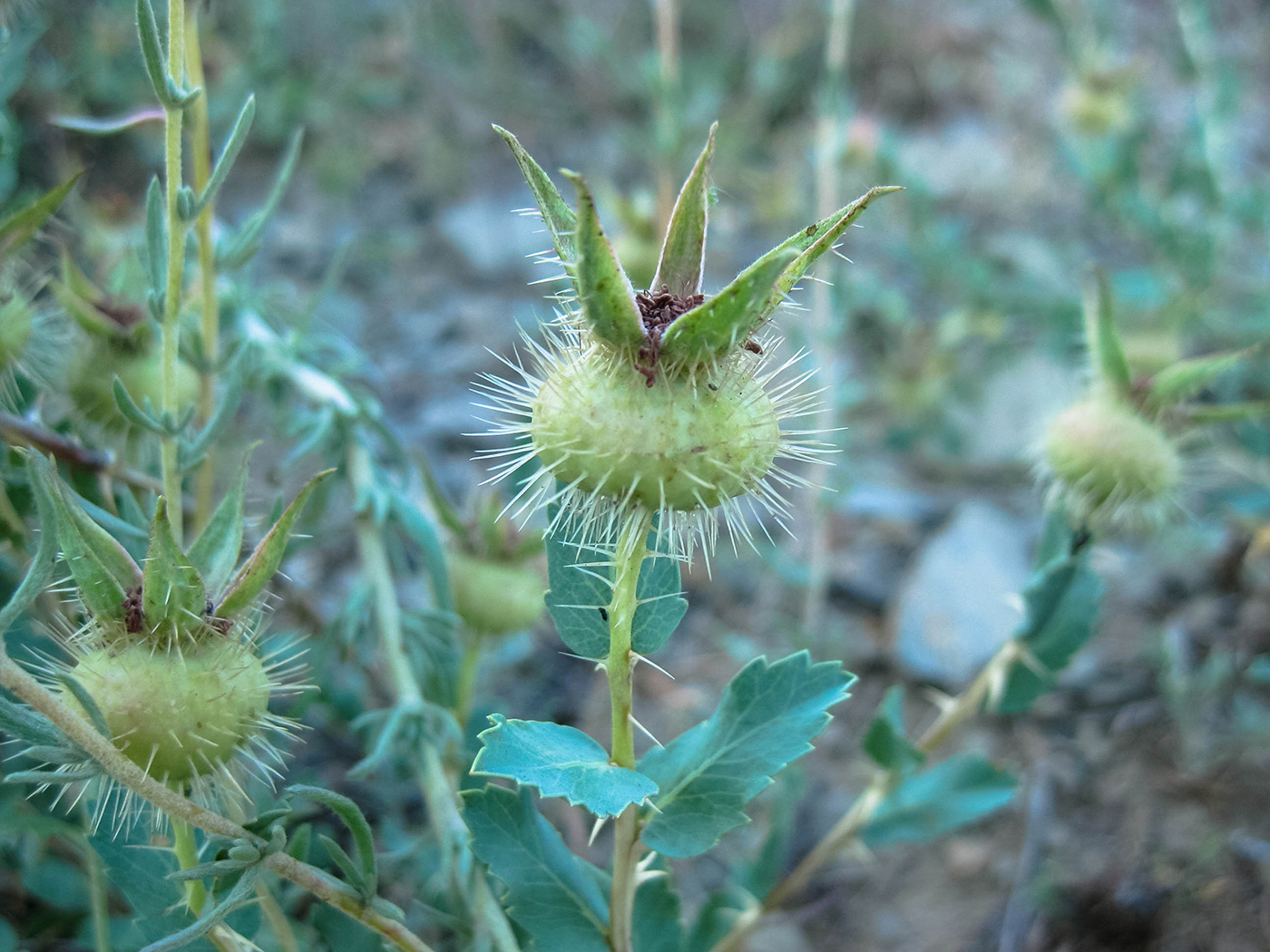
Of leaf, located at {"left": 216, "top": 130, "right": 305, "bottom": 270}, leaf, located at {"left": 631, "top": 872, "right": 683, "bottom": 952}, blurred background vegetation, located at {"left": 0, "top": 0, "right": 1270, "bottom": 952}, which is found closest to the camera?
leaf, located at {"left": 631, "top": 872, "right": 683, "bottom": 952}

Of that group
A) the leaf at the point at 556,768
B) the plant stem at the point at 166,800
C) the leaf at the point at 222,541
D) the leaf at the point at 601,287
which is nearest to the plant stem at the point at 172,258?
the leaf at the point at 222,541

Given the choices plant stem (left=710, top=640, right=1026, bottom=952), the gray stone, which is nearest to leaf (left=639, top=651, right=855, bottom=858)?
plant stem (left=710, top=640, right=1026, bottom=952)

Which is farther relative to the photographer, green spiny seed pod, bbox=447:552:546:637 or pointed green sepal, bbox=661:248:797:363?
green spiny seed pod, bbox=447:552:546:637

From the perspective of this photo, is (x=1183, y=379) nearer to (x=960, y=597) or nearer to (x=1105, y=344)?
(x=1105, y=344)

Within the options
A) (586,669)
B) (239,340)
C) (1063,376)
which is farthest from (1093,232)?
(239,340)

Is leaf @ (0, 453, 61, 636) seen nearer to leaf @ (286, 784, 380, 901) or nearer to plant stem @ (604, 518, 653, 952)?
leaf @ (286, 784, 380, 901)

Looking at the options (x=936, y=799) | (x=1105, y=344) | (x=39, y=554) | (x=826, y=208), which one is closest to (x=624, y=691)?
(x=39, y=554)

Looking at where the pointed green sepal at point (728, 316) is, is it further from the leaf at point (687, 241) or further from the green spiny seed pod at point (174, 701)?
the green spiny seed pod at point (174, 701)
